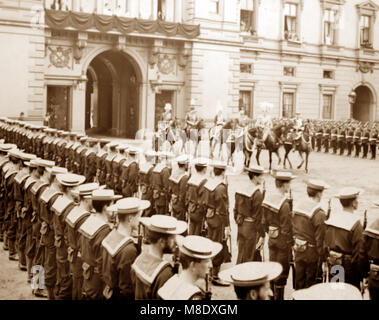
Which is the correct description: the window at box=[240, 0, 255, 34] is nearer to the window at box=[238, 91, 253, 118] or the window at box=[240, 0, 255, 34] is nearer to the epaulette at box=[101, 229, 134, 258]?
the window at box=[238, 91, 253, 118]

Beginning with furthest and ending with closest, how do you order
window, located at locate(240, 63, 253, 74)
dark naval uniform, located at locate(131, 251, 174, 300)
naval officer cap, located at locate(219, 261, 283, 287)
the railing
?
window, located at locate(240, 63, 253, 74) < the railing < dark naval uniform, located at locate(131, 251, 174, 300) < naval officer cap, located at locate(219, 261, 283, 287)

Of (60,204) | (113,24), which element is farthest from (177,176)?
(113,24)

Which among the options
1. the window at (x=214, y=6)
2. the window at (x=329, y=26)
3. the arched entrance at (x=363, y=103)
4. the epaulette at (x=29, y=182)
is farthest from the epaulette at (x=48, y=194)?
the arched entrance at (x=363, y=103)

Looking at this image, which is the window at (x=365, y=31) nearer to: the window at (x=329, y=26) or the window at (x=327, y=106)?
the window at (x=329, y=26)

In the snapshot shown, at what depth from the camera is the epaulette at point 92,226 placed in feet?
17.4

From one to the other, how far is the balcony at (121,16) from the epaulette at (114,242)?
20879 millimetres

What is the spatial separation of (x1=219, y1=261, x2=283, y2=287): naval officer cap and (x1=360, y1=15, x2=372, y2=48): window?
37.7m

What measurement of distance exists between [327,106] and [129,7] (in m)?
17.2

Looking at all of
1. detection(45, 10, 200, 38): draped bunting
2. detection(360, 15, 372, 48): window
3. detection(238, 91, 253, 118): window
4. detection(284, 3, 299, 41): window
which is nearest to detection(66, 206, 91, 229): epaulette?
detection(45, 10, 200, 38): draped bunting

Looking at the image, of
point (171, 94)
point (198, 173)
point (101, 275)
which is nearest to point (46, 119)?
point (171, 94)

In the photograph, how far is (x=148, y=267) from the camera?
4.29 meters

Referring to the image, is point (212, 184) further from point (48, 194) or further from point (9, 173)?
point (9, 173)

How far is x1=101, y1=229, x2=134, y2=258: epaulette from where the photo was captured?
4879mm

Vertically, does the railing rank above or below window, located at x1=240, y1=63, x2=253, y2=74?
above
